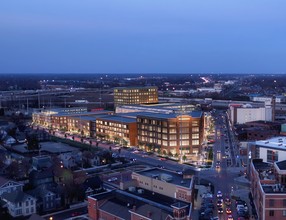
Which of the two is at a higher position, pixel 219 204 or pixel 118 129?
pixel 118 129

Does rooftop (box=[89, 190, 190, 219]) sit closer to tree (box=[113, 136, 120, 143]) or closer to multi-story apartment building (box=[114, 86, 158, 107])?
tree (box=[113, 136, 120, 143])

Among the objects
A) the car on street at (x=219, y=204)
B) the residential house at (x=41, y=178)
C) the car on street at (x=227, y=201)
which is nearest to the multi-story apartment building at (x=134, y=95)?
the residential house at (x=41, y=178)

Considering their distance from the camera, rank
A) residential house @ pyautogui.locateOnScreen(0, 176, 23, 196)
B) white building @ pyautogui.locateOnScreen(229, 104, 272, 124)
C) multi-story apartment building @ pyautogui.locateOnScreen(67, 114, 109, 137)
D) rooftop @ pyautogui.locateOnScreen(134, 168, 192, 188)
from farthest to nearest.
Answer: white building @ pyautogui.locateOnScreen(229, 104, 272, 124), multi-story apartment building @ pyautogui.locateOnScreen(67, 114, 109, 137), residential house @ pyautogui.locateOnScreen(0, 176, 23, 196), rooftop @ pyautogui.locateOnScreen(134, 168, 192, 188)

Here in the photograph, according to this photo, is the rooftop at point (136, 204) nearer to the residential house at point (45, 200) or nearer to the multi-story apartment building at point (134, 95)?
the residential house at point (45, 200)

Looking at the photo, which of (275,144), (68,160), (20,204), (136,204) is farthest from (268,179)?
(68,160)

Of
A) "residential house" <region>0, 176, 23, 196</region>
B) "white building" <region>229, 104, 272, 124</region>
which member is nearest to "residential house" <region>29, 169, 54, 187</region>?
"residential house" <region>0, 176, 23, 196</region>

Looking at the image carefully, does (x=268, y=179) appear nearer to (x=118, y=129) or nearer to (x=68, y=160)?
(x=68, y=160)
